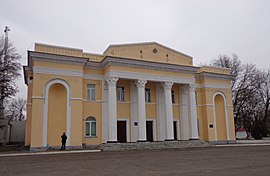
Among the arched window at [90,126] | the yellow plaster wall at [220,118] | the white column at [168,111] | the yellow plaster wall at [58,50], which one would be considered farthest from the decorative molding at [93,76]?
the yellow plaster wall at [220,118]

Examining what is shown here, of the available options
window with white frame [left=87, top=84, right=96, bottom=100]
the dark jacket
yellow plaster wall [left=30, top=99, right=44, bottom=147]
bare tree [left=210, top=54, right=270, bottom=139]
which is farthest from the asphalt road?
bare tree [left=210, top=54, right=270, bottom=139]

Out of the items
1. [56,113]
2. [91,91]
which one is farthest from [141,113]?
[56,113]

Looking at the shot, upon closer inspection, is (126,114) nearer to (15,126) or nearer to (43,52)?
(43,52)

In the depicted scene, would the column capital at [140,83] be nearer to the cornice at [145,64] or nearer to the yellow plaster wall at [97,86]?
the cornice at [145,64]

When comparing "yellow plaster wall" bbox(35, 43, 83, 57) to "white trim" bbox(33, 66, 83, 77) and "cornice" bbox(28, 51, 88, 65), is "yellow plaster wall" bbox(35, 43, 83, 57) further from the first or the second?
"white trim" bbox(33, 66, 83, 77)

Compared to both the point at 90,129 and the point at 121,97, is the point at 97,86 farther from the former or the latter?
the point at 90,129

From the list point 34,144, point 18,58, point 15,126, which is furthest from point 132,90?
point 15,126

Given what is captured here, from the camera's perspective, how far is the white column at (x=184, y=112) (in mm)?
28094

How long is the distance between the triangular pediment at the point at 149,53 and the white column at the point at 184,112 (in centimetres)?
303

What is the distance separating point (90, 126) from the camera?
24109mm

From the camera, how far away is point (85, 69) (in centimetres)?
2452

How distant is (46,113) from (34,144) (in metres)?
2.64

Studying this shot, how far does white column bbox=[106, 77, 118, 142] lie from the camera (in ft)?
74.4

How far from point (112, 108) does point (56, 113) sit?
483 centimetres
